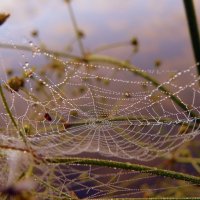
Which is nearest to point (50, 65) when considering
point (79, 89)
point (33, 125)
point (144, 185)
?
point (79, 89)

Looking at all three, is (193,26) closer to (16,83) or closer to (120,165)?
(16,83)

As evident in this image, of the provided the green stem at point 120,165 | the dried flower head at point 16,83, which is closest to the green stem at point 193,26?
the dried flower head at point 16,83

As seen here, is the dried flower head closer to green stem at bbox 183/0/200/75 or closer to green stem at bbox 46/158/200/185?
green stem at bbox 46/158/200/185

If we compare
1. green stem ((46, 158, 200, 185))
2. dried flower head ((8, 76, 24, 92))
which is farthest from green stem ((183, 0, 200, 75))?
green stem ((46, 158, 200, 185))

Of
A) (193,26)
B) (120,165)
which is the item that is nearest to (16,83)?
(120,165)

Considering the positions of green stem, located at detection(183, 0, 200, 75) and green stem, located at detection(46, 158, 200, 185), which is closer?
green stem, located at detection(46, 158, 200, 185)

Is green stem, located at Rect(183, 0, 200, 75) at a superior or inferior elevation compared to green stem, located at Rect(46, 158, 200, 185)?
superior

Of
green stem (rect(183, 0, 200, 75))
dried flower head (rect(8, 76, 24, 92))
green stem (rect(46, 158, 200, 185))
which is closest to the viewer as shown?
green stem (rect(46, 158, 200, 185))

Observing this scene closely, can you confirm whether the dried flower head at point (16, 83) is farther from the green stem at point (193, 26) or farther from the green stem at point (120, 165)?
the green stem at point (193, 26)

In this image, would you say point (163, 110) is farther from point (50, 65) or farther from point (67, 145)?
point (50, 65)
